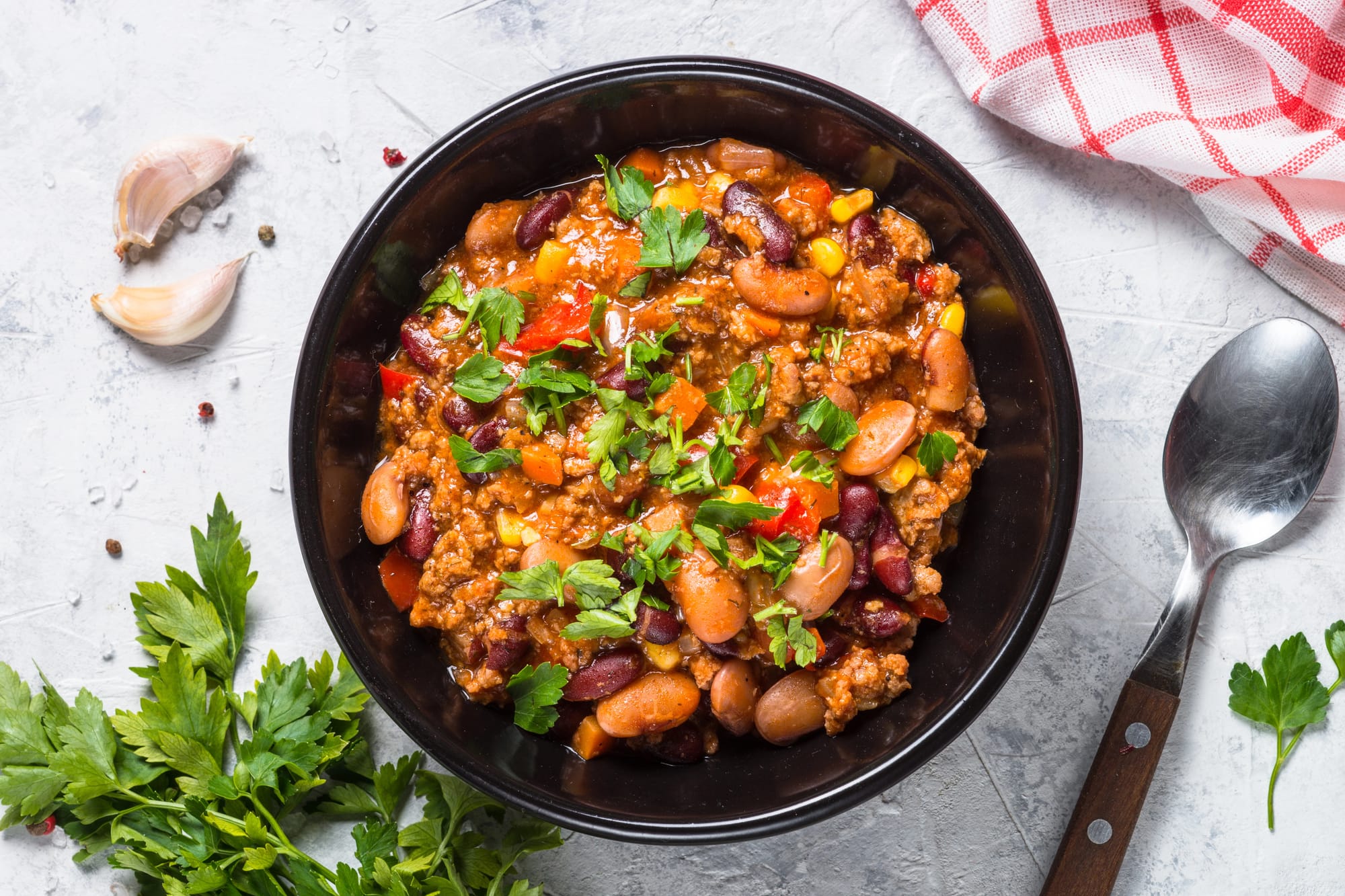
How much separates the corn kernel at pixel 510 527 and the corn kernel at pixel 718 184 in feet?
3.91

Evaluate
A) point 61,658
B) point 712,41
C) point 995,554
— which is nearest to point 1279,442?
point 995,554

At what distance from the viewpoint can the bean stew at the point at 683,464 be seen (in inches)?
117

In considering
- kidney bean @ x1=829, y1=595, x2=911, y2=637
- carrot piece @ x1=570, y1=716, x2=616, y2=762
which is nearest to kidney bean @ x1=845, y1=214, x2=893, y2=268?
kidney bean @ x1=829, y1=595, x2=911, y2=637

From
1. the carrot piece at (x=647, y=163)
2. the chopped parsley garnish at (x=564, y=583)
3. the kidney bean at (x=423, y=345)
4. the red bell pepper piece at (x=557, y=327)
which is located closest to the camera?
the chopped parsley garnish at (x=564, y=583)

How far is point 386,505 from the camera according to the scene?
125 inches

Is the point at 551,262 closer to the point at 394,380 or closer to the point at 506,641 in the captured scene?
the point at 394,380

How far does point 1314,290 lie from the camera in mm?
3682

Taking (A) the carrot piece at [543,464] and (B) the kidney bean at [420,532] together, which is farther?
(B) the kidney bean at [420,532]

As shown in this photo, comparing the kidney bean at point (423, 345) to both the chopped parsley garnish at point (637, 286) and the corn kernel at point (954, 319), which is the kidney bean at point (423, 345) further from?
the corn kernel at point (954, 319)

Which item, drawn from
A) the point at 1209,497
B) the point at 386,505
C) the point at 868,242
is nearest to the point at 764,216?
the point at 868,242

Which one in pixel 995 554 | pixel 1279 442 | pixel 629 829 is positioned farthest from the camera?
pixel 1279 442

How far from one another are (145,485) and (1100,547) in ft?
11.3

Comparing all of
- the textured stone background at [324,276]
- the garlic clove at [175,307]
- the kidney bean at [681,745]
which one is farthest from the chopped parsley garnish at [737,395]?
the garlic clove at [175,307]

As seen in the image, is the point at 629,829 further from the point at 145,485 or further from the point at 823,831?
the point at 145,485
